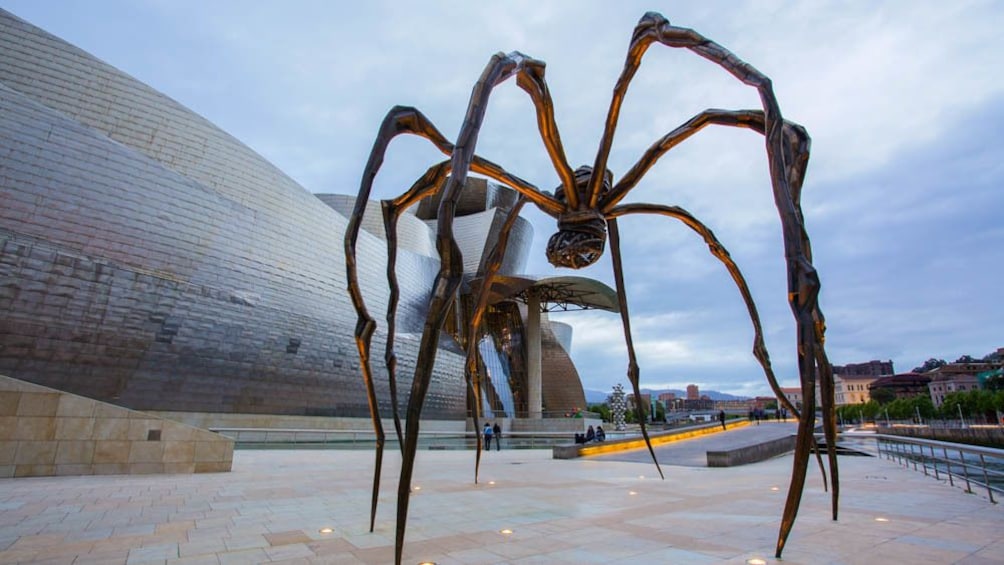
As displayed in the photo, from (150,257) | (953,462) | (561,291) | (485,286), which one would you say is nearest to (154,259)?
(150,257)

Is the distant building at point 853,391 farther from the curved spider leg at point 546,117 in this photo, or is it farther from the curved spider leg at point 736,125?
the curved spider leg at point 546,117

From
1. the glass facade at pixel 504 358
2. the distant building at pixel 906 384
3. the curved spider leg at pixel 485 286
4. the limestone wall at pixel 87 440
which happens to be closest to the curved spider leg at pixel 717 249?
the curved spider leg at pixel 485 286

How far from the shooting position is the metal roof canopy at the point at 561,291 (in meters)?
35.2

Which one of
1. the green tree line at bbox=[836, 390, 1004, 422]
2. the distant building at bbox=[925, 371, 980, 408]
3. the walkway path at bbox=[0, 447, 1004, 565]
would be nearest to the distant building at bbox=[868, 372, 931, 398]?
the distant building at bbox=[925, 371, 980, 408]

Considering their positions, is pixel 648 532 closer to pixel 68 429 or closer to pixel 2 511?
pixel 2 511

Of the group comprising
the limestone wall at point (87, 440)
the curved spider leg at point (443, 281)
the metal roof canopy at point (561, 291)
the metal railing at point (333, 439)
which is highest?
the metal roof canopy at point (561, 291)

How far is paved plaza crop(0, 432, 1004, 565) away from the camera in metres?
3.22

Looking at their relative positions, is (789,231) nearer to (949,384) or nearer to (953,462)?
(953,462)

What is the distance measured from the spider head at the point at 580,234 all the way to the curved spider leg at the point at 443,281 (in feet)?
5.89

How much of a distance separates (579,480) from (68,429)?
→ 8.29 metres

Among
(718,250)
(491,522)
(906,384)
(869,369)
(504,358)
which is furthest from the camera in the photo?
(869,369)

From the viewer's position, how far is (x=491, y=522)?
437cm

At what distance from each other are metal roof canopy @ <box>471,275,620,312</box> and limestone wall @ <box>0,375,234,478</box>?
955 inches

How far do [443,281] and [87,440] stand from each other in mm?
8867
